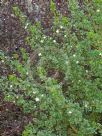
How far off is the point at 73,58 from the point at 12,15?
207cm

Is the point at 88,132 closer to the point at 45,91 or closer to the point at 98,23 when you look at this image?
the point at 45,91

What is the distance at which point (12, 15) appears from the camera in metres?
4.98

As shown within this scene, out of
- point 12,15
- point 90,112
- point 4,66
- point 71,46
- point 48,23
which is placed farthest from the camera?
point 12,15

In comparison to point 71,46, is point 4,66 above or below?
below

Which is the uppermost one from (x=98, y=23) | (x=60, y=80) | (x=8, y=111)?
(x=98, y=23)

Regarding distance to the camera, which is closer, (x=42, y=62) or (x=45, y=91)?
(x=45, y=91)

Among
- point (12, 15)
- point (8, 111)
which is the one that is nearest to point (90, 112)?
point (8, 111)

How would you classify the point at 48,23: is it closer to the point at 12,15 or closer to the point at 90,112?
the point at 12,15

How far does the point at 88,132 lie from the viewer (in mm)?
2779

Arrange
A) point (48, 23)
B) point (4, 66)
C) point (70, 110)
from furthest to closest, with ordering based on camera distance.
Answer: point (48, 23), point (4, 66), point (70, 110)

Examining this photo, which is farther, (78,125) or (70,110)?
(78,125)

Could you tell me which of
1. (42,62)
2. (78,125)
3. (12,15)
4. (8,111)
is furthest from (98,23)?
(12,15)

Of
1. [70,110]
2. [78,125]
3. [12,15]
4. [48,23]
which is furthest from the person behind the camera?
[12,15]

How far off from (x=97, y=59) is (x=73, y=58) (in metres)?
0.18
